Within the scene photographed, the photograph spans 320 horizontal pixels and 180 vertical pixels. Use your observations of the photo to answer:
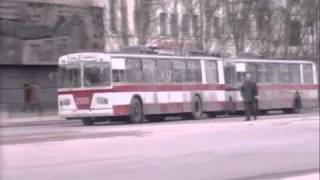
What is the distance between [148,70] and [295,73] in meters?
9.87

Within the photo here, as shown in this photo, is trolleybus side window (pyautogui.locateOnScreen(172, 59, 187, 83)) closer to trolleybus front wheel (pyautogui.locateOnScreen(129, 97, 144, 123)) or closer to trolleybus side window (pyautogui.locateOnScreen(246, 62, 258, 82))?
trolleybus front wheel (pyautogui.locateOnScreen(129, 97, 144, 123))

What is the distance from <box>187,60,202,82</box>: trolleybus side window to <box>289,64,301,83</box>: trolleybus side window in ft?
19.1

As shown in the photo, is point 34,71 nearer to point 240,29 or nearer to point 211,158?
point 240,29

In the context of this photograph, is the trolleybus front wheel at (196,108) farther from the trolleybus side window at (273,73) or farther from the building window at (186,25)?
the trolleybus side window at (273,73)

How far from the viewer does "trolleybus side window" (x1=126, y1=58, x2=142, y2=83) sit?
25891 mm

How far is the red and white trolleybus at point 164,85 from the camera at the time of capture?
82.9 feet

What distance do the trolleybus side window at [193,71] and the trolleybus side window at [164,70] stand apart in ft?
4.65

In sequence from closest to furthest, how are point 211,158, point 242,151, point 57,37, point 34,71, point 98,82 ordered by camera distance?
point 57,37 < point 211,158 < point 242,151 < point 98,82 < point 34,71

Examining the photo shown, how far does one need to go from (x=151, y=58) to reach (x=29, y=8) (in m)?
22.3

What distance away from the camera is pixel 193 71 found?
29438 mm

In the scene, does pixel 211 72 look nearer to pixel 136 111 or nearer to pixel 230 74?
pixel 230 74

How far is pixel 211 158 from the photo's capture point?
43.8 feet

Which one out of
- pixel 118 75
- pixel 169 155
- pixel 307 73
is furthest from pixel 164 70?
pixel 169 155

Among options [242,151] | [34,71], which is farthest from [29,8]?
[34,71]
